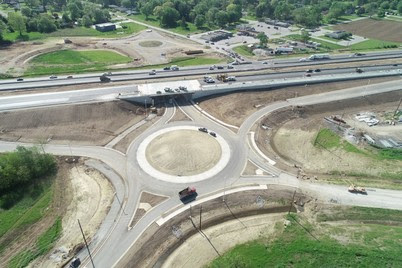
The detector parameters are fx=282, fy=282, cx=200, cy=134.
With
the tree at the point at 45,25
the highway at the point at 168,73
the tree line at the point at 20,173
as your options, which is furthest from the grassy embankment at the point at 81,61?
the tree line at the point at 20,173

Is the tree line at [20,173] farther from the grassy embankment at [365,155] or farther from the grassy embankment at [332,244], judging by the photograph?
the grassy embankment at [365,155]

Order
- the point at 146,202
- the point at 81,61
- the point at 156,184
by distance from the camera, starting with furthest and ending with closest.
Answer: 1. the point at 81,61
2. the point at 156,184
3. the point at 146,202

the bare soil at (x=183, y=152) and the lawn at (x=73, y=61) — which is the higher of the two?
the lawn at (x=73, y=61)

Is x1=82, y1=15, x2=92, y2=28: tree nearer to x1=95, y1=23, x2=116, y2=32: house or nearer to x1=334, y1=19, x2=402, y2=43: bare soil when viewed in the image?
x1=95, y1=23, x2=116, y2=32: house

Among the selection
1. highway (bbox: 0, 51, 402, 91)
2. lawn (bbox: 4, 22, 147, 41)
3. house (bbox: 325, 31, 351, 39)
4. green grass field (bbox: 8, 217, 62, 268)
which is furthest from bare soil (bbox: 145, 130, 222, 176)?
house (bbox: 325, 31, 351, 39)

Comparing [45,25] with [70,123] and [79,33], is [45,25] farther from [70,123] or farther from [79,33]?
[70,123]

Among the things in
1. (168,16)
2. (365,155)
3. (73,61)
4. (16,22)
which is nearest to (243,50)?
(168,16)

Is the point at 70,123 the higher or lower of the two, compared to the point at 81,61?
lower
